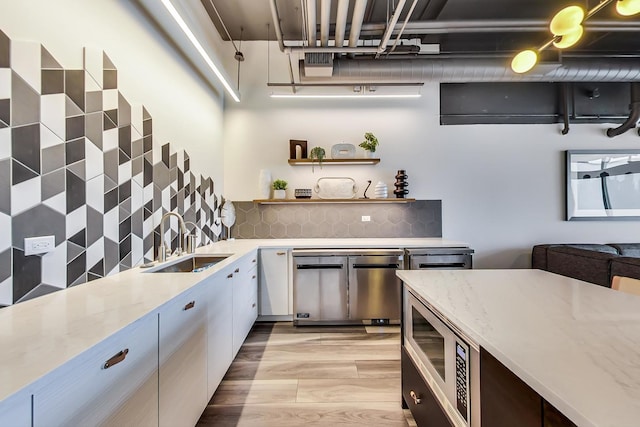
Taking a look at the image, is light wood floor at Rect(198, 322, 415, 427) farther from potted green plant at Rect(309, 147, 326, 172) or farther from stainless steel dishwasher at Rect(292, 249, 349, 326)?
potted green plant at Rect(309, 147, 326, 172)

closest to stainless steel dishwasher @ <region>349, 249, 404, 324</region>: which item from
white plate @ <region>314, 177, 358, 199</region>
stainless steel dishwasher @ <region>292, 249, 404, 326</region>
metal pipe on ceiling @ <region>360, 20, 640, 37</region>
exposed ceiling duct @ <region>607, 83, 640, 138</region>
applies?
stainless steel dishwasher @ <region>292, 249, 404, 326</region>

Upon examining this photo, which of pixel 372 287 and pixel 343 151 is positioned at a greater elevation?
pixel 343 151

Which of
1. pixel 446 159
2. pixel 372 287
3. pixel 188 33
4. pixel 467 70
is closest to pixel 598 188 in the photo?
pixel 446 159

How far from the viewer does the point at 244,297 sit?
106 inches

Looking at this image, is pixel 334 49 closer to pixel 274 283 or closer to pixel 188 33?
pixel 188 33

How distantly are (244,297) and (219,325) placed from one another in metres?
0.72

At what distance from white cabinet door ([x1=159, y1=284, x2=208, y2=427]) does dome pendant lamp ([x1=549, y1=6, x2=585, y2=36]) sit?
8.60 feet

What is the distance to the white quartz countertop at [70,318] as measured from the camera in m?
0.73

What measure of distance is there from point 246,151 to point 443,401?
357cm

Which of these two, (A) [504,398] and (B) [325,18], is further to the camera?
(B) [325,18]

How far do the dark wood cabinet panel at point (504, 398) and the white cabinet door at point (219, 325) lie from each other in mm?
1477

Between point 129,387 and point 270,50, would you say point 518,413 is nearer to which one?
point 129,387

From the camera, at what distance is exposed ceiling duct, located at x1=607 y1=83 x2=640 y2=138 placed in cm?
382

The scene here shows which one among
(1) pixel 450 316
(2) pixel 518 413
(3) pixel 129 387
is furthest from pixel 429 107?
(3) pixel 129 387
